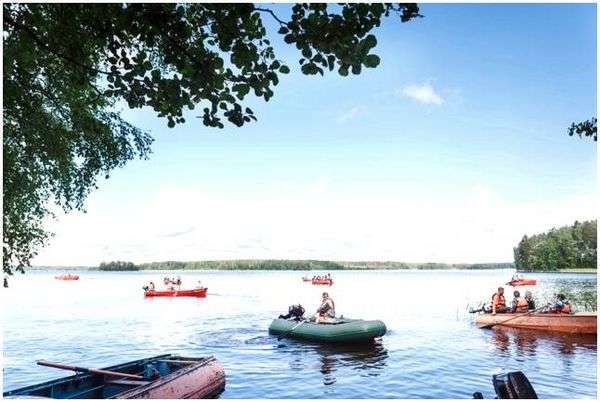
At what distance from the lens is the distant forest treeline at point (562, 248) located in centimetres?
10009

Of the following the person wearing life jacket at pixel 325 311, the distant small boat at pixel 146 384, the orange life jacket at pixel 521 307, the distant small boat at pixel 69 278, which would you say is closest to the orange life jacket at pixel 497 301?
the orange life jacket at pixel 521 307

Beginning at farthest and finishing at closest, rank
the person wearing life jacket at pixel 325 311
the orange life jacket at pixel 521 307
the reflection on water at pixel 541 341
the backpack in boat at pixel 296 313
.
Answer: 1. the orange life jacket at pixel 521 307
2. the backpack in boat at pixel 296 313
3. the person wearing life jacket at pixel 325 311
4. the reflection on water at pixel 541 341

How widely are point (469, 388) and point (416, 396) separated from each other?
2.02 metres

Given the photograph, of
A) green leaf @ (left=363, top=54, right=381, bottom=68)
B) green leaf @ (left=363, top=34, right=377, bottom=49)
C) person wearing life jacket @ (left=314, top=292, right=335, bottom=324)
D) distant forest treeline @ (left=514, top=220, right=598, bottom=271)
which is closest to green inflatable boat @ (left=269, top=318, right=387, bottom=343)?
person wearing life jacket @ (left=314, top=292, right=335, bottom=324)

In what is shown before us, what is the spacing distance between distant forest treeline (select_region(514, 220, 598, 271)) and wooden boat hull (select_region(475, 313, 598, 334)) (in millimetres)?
77259

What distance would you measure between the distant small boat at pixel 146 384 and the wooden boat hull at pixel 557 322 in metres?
15.9

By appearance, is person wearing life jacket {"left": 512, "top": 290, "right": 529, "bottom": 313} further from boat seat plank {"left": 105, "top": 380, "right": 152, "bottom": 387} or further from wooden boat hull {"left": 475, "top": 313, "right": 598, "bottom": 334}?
boat seat plank {"left": 105, "top": 380, "right": 152, "bottom": 387}

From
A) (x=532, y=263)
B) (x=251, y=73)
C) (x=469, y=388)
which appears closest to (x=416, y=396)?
(x=469, y=388)

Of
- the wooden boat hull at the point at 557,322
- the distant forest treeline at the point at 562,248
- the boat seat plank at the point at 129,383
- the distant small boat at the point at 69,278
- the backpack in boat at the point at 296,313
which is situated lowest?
the distant small boat at the point at 69,278

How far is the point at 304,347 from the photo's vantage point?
23188mm

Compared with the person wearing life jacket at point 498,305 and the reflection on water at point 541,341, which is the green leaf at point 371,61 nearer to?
the reflection on water at point 541,341

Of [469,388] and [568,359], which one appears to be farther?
[568,359]

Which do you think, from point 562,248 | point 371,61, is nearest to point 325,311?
point 371,61

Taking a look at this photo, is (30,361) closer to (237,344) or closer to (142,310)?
(237,344)
